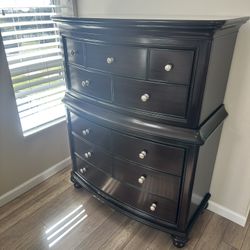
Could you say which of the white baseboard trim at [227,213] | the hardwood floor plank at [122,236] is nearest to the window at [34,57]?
the hardwood floor plank at [122,236]

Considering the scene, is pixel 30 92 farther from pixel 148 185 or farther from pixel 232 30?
pixel 232 30

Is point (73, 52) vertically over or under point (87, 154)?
over

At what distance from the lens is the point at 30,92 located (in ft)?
5.95

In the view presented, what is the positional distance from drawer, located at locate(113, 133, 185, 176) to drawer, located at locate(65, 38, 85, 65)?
489mm

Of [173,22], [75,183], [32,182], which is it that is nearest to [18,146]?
[32,182]

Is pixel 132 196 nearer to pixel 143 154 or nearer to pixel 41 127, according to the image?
pixel 143 154

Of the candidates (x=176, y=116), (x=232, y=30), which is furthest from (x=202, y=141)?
(x=232, y=30)

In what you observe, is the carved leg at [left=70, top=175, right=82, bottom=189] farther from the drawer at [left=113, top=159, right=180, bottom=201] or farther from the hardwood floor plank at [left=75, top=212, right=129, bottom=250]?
the drawer at [left=113, top=159, right=180, bottom=201]

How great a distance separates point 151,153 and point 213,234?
0.81 meters

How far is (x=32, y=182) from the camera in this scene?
6.54ft

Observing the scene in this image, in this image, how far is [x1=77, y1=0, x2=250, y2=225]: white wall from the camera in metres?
1.27

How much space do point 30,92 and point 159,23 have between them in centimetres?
122

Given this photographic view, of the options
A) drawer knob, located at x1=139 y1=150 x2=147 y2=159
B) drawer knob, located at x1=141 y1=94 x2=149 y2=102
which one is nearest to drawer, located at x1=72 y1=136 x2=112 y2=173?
drawer knob, located at x1=139 y1=150 x2=147 y2=159

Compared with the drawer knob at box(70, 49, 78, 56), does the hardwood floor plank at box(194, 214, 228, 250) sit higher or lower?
lower
